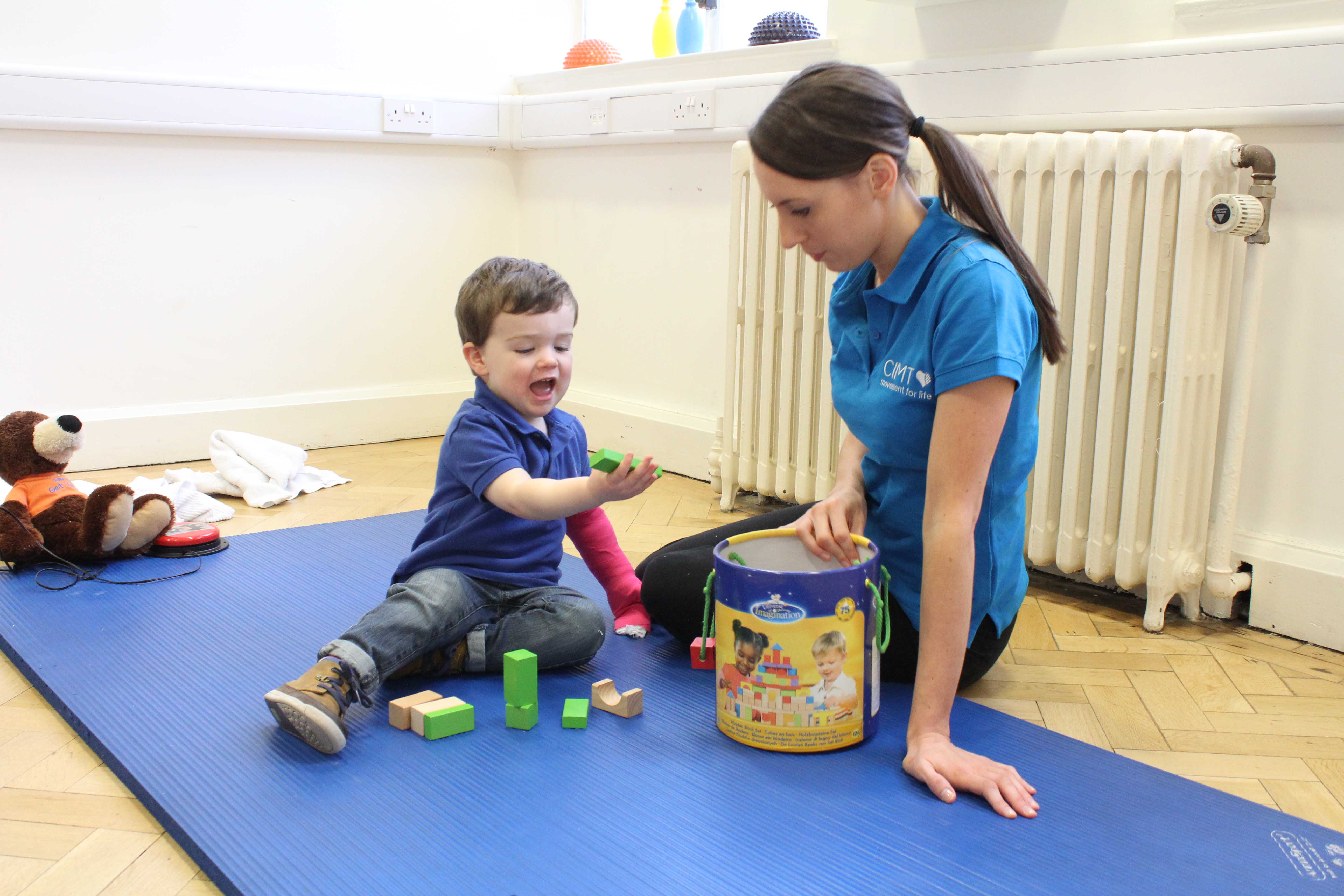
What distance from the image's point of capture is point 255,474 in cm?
267

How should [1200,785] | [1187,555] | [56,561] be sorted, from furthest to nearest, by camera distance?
[56,561] → [1187,555] → [1200,785]

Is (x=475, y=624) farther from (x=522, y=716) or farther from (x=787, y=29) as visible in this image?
(x=787, y=29)

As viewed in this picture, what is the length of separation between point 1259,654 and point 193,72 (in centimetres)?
275

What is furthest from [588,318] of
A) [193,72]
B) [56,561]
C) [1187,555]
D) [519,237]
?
[1187,555]

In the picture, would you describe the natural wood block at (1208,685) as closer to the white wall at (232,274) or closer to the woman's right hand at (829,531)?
the woman's right hand at (829,531)

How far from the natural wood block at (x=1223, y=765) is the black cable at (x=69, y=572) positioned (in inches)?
63.1

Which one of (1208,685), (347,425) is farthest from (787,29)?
(1208,685)

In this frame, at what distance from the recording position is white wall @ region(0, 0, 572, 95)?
2711mm

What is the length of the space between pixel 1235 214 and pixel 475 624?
1.28m

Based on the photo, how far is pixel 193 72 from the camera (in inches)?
113

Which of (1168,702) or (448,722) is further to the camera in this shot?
(1168,702)

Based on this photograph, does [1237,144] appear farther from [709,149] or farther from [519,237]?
[519,237]

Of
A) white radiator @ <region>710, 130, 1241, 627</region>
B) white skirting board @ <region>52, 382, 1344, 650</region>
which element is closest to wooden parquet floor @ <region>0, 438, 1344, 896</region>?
white radiator @ <region>710, 130, 1241, 627</region>

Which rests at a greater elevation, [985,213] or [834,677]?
[985,213]
